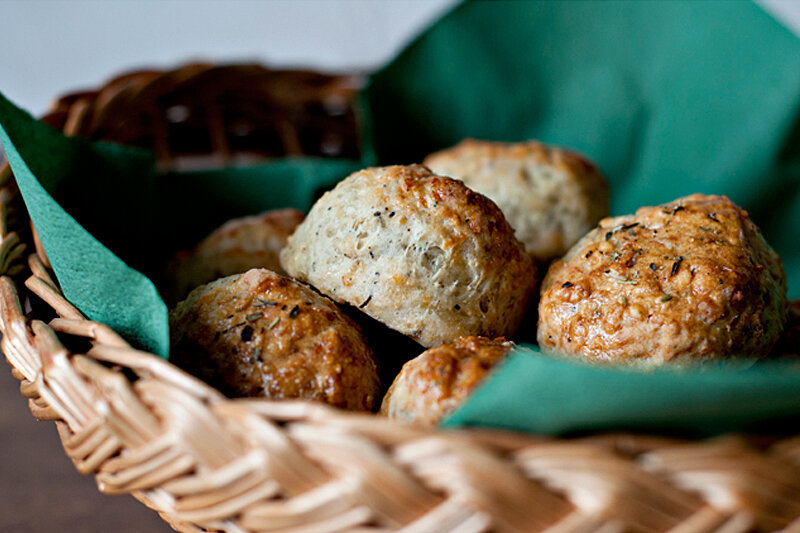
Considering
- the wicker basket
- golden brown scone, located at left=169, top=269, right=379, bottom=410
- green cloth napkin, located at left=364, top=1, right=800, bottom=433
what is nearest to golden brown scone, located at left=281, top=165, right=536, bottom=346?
golden brown scone, located at left=169, top=269, right=379, bottom=410

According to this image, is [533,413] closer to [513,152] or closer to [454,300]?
[454,300]

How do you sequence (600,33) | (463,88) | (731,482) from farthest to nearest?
(463,88)
(600,33)
(731,482)

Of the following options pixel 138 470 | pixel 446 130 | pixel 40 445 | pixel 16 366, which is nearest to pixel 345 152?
pixel 446 130

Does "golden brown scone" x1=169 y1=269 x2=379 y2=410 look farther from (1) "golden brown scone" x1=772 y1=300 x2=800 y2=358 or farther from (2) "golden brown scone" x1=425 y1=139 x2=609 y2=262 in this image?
(1) "golden brown scone" x1=772 y1=300 x2=800 y2=358

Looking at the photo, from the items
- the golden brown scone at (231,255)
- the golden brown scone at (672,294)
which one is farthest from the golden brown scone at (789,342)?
the golden brown scone at (231,255)

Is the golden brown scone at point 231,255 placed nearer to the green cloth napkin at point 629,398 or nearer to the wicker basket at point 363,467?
the wicker basket at point 363,467

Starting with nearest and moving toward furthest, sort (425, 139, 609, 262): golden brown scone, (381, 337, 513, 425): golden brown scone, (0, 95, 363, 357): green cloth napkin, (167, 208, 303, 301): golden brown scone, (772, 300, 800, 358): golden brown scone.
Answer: (381, 337, 513, 425): golden brown scone
(0, 95, 363, 357): green cloth napkin
(772, 300, 800, 358): golden brown scone
(167, 208, 303, 301): golden brown scone
(425, 139, 609, 262): golden brown scone

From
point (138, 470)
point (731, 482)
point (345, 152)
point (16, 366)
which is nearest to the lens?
point (731, 482)
